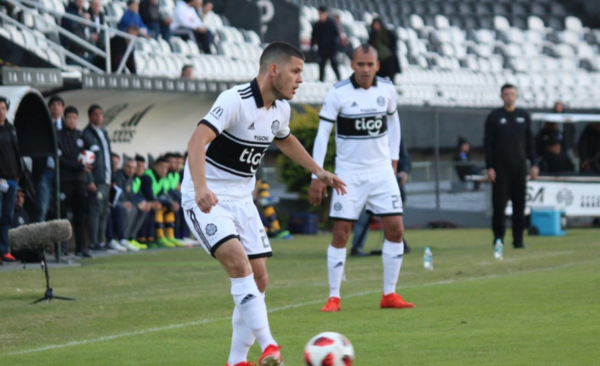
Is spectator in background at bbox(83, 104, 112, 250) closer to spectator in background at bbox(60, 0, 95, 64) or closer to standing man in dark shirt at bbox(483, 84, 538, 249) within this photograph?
spectator in background at bbox(60, 0, 95, 64)

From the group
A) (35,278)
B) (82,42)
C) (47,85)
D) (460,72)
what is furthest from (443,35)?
(35,278)

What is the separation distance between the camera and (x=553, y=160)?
2469 centimetres

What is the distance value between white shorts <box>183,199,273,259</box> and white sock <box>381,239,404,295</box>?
305 centimetres

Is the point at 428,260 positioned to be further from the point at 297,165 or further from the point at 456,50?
the point at 456,50

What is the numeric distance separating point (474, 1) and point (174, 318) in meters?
36.8

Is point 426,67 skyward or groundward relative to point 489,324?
skyward

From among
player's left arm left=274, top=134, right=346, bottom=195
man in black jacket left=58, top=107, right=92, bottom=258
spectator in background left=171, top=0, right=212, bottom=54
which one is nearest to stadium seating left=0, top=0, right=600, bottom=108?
spectator in background left=171, top=0, right=212, bottom=54

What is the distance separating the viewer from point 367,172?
10.8 meters

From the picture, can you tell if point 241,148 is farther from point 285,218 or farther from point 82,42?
point 285,218

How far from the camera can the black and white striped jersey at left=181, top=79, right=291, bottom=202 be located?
7316 mm

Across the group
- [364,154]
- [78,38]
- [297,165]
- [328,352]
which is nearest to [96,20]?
[78,38]

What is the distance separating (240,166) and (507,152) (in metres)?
10.5

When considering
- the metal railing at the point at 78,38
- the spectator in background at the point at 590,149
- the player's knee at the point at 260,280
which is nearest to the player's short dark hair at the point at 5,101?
Result: the metal railing at the point at 78,38

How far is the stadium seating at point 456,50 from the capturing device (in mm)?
26953
